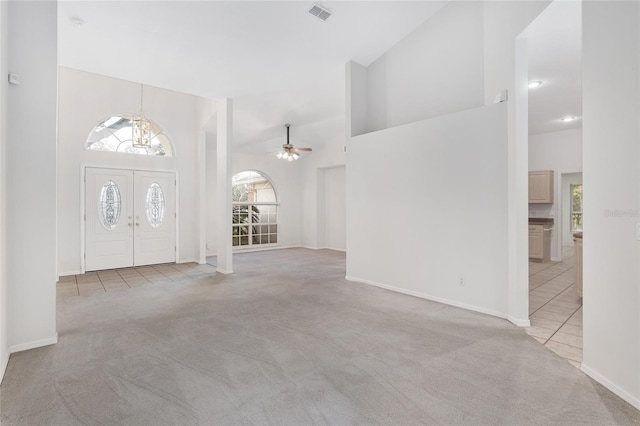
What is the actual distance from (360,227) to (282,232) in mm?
5326

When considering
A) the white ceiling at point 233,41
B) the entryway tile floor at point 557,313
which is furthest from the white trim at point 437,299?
the white ceiling at point 233,41

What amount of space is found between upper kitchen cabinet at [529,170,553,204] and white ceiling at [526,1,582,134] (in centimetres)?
116

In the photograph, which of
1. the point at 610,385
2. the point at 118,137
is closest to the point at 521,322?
the point at 610,385

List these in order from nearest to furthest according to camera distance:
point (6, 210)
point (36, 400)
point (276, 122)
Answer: point (36, 400) < point (6, 210) < point (276, 122)

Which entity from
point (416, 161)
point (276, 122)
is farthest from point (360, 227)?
point (276, 122)

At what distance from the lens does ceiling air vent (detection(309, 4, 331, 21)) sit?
4.02 m

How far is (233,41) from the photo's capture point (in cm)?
443

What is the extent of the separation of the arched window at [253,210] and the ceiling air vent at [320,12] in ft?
19.5

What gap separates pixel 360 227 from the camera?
207 inches

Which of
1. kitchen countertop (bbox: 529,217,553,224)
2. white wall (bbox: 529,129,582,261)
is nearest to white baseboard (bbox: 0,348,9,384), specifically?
kitchen countertop (bbox: 529,217,553,224)

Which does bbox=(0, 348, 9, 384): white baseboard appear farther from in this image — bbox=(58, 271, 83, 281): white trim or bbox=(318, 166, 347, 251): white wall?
bbox=(318, 166, 347, 251): white wall

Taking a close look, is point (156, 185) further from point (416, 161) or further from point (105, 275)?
point (416, 161)

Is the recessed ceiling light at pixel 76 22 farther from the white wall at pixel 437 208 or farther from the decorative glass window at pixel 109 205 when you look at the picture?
the white wall at pixel 437 208

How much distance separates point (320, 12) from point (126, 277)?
18.2 ft
